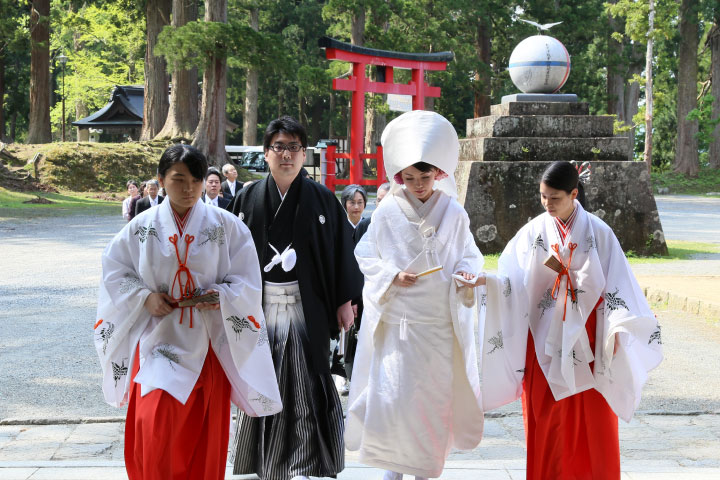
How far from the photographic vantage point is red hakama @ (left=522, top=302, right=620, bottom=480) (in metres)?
3.57

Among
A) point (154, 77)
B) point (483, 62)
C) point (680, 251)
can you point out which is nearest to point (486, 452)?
point (680, 251)

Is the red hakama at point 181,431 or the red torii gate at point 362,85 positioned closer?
the red hakama at point 181,431

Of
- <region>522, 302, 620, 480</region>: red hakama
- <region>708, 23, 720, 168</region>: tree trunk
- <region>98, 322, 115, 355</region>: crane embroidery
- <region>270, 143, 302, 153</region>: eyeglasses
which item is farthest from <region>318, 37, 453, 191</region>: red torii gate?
<region>708, 23, 720, 168</region>: tree trunk

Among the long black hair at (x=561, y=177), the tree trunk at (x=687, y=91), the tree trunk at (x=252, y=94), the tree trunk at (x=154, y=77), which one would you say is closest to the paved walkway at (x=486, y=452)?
the long black hair at (x=561, y=177)

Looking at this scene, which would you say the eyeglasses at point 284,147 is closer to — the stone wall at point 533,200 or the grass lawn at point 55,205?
the stone wall at point 533,200

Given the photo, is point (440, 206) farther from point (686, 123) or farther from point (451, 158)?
point (686, 123)

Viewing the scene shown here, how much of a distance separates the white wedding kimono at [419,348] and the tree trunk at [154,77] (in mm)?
26167

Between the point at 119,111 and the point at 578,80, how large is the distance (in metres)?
21.5

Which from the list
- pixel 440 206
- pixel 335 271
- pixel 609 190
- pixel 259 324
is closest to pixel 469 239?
pixel 440 206

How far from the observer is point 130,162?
26.1 meters

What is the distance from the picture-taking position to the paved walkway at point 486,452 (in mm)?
3881

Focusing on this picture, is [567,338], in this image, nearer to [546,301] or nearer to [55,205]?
[546,301]

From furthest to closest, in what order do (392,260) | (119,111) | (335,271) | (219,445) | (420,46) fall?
(119,111) < (420,46) < (335,271) < (392,260) < (219,445)

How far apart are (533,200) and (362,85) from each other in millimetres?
6082
